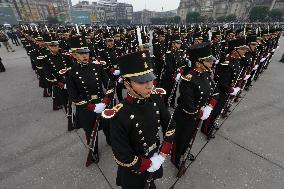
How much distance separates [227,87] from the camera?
13.2 feet

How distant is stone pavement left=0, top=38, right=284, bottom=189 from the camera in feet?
11.1

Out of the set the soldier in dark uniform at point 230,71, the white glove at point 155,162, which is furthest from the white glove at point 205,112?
the white glove at point 155,162

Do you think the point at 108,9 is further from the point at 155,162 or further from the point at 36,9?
the point at 155,162

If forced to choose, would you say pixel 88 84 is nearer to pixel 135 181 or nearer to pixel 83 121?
pixel 83 121

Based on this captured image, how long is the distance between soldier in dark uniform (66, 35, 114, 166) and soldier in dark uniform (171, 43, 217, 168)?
1437 millimetres

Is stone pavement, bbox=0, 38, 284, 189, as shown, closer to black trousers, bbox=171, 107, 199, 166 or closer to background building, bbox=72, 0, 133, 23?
black trousers, bbox=171, 107, 199, 166

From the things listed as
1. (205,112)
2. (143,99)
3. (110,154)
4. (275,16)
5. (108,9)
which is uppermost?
(143,99)

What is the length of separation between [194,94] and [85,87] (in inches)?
77.5

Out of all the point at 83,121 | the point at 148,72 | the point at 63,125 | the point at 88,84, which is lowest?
the point at 63,125

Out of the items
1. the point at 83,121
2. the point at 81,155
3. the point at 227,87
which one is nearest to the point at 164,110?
the point at 83,121

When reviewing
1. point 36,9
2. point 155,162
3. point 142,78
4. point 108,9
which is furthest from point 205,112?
point 108,9

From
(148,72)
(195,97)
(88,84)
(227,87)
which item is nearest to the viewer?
(148,72)

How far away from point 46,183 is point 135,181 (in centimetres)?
213

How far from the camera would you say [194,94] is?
3.10 metres
